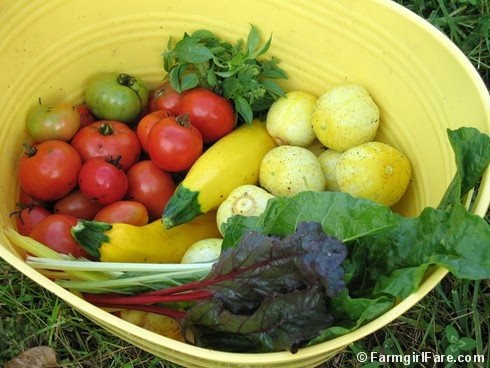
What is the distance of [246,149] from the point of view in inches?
65.1

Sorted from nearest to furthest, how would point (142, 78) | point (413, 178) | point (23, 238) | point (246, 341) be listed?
1. point (246, 341)
2. point (23, 238)
3. point (413, 178)
4. point (142, 78)

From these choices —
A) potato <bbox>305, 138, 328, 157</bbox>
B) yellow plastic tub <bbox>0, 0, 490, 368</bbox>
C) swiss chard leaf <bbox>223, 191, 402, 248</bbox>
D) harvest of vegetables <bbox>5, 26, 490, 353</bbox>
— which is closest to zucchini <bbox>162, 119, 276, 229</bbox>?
harvest of vegetables <bbox>5, 26, 490, 353</bbox>

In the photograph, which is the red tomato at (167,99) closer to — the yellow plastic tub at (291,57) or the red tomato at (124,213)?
the yellow plastic tub at (291,57)

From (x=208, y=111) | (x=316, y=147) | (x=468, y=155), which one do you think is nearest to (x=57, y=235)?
(x=208, y=111)

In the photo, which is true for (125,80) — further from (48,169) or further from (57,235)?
(57,235)

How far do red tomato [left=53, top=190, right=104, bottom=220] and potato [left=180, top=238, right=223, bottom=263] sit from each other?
0.97ft

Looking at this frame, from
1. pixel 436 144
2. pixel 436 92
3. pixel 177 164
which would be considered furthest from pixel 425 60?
pixel 177 164

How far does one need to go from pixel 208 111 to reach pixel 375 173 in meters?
0.45

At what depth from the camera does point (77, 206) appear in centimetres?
164

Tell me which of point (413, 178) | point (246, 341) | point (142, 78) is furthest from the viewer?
point (142, 78)

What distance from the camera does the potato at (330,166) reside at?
1.62m

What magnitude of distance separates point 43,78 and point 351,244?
37.4 inches

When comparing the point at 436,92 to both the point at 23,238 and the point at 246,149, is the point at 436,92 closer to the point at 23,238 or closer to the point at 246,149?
the point at 246,149

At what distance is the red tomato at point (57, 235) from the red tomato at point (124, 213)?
0.08m
